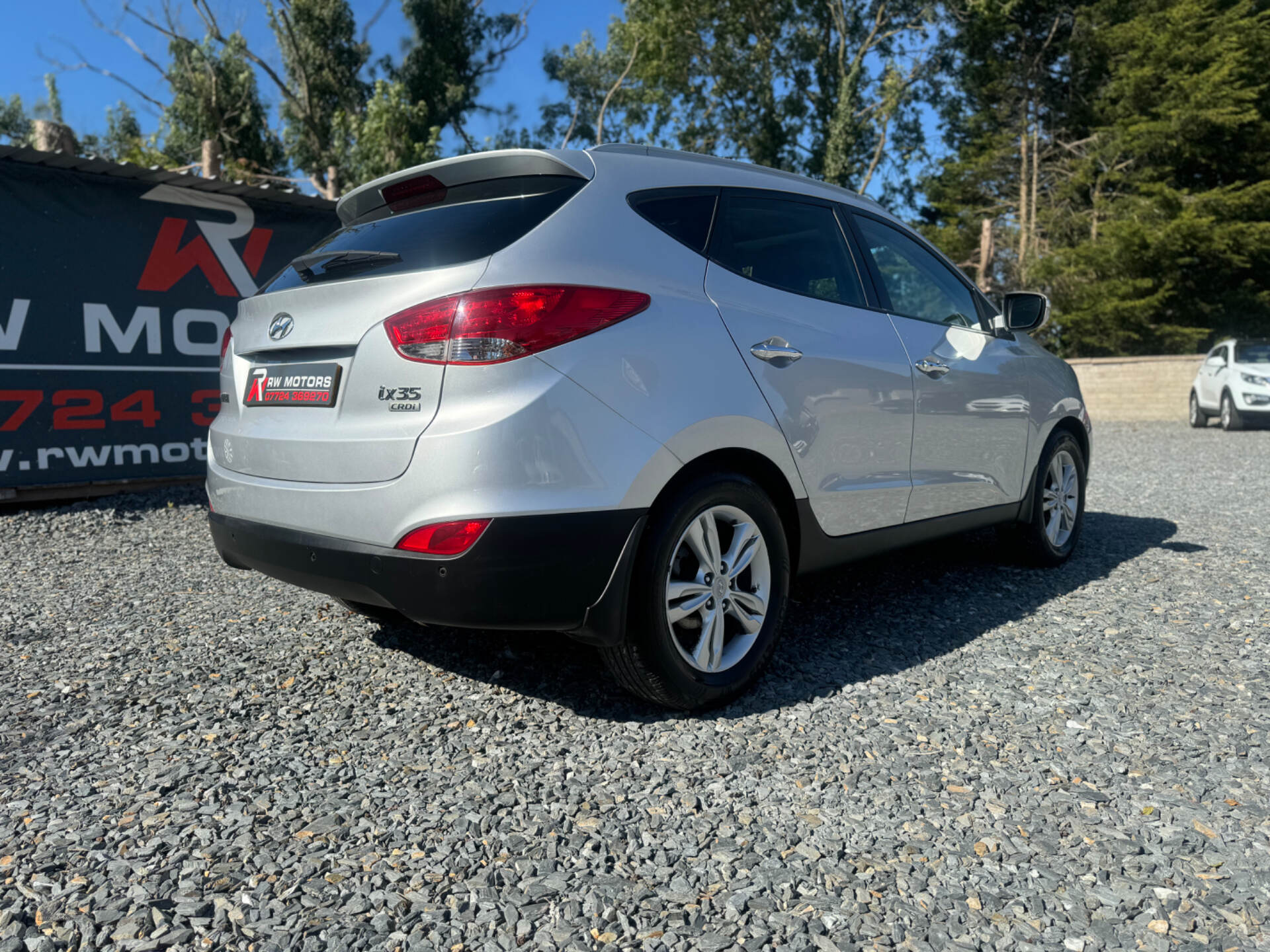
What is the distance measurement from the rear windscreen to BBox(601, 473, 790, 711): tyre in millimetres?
948

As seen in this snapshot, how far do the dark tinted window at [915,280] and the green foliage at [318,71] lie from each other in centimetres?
2947

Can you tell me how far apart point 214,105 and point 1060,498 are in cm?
3243

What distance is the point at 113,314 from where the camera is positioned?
22.8ft

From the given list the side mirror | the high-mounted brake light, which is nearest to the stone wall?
the side mirror

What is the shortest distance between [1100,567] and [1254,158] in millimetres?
26443

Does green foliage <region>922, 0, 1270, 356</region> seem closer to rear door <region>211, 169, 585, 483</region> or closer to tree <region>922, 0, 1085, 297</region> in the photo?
tree <region>922, 0, 1085, 297</region>

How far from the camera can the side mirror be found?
15.6 feet

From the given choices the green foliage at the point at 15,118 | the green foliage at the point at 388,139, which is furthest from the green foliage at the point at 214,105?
the green foliage at the point at 15,118

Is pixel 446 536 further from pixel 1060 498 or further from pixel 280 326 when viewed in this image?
pixel 1060 498

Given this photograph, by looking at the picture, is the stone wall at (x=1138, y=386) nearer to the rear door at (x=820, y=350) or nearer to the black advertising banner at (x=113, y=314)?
the black advertising banner at (x=113, y=314)

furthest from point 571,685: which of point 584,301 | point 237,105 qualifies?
point 237,105

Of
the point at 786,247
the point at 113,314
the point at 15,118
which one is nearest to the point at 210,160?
the point at 113,314

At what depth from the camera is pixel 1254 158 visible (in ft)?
83.1

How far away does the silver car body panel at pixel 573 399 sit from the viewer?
2.54m
